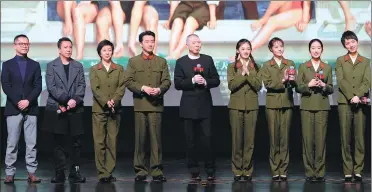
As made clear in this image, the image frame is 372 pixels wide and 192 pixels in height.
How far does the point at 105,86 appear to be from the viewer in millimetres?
8398

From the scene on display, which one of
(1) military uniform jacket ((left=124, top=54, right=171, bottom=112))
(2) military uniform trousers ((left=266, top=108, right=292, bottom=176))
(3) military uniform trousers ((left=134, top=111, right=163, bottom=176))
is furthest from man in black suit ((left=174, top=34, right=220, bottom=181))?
(2) military uniform trousers ((left=266, top=108, right=292, bottom=176))

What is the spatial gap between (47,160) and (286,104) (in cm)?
311

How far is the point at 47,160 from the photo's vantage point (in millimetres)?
10289

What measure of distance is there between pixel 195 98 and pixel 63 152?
1.28m

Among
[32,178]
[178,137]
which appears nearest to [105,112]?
[32,178]

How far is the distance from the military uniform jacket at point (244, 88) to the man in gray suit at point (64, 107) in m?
1.34

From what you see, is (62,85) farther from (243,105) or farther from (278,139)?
(278,139)

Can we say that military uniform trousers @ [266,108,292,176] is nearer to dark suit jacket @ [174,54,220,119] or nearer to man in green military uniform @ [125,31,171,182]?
dark suit jacket @ [174,54,220,119]

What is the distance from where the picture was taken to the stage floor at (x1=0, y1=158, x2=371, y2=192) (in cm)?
794

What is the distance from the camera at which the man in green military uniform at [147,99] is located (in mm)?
8398

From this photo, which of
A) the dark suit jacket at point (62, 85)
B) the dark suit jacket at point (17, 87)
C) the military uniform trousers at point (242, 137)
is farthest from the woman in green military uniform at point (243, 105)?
the dark suit jacket at point (17, 87)

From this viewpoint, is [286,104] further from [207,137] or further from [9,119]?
[9,119]

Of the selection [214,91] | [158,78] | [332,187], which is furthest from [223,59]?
[332,187]

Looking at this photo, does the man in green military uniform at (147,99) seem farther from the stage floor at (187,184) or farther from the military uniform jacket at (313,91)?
the military uniform jacket at (313,91)
